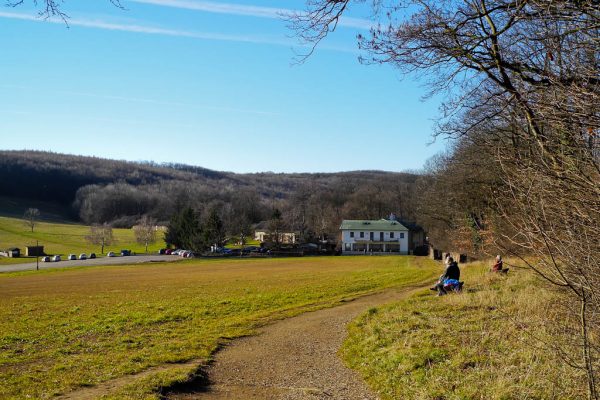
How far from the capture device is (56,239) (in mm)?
118000

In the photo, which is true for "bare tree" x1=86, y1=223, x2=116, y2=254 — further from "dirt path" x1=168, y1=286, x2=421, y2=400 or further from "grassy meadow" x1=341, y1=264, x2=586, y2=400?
"grassy meadow" x1=341, y1=264, x2=586, y2=400

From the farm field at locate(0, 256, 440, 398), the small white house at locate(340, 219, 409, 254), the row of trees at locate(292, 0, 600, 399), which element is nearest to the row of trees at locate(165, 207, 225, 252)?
the small white house at locate(340, 219, 409, 254)

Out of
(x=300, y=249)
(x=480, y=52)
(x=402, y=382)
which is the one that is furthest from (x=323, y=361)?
(x=300, y=249)

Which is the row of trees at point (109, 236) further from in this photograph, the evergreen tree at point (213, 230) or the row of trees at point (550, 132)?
the row of trees at point (550, 132)

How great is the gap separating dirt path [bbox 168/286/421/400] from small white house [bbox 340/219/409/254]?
3437 inches

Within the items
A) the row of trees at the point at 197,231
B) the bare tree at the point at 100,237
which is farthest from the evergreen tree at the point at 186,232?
the bare tree at the point at 100,237

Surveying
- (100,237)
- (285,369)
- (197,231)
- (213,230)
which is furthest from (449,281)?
(100,237)

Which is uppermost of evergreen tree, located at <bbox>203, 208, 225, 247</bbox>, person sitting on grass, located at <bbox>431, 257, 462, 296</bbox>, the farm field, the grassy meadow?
evergreen tree, located at <bbox>203, 208, 225, 247</bbox>

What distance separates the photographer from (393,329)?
1200 cm

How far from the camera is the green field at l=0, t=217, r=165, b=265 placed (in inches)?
4203

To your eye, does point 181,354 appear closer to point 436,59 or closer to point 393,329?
point 393,329

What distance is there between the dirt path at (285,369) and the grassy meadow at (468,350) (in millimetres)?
461

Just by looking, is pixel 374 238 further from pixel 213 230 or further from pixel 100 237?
pixel 100 237

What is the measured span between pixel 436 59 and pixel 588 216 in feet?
18.1
